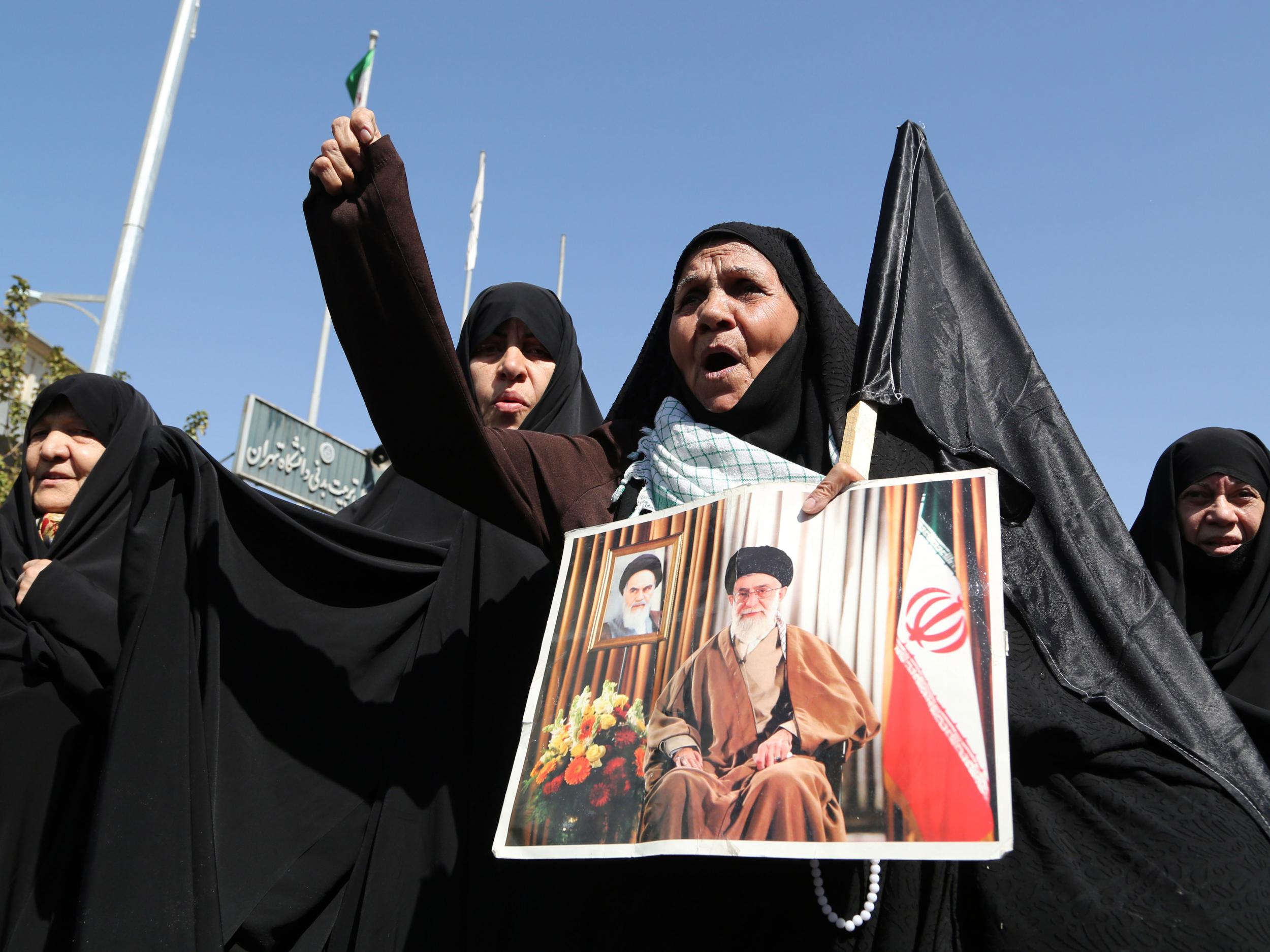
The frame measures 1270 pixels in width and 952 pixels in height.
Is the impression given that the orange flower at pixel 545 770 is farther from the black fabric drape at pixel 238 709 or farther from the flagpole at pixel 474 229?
the flagpole at pixel 474 229

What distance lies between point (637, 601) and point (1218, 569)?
246 cm

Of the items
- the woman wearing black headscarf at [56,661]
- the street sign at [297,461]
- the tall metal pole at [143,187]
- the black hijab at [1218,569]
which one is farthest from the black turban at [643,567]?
the street sign at [297,461]

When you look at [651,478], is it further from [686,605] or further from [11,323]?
[11,323]

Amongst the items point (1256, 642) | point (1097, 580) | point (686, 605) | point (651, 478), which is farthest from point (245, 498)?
point (1256, 642)

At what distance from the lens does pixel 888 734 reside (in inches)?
62.2

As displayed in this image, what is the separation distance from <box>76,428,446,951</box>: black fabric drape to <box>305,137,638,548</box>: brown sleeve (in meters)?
0.60

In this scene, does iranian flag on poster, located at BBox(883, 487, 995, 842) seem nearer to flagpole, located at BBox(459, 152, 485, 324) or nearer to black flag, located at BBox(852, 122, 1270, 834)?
black flag, located at BBox(852, 122, 1270, 834)

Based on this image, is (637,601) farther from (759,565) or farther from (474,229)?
(474,229)

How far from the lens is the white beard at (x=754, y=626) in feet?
5.75

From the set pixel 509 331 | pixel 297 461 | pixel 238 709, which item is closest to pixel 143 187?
pixel 297 461

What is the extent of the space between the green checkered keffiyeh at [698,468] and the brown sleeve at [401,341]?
27 centimetres

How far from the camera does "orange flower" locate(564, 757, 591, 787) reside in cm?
180

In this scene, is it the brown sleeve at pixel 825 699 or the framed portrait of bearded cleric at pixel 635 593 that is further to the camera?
the framed portrait of bearded cleric at pixel 635 593

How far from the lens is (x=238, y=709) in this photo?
254 cm
